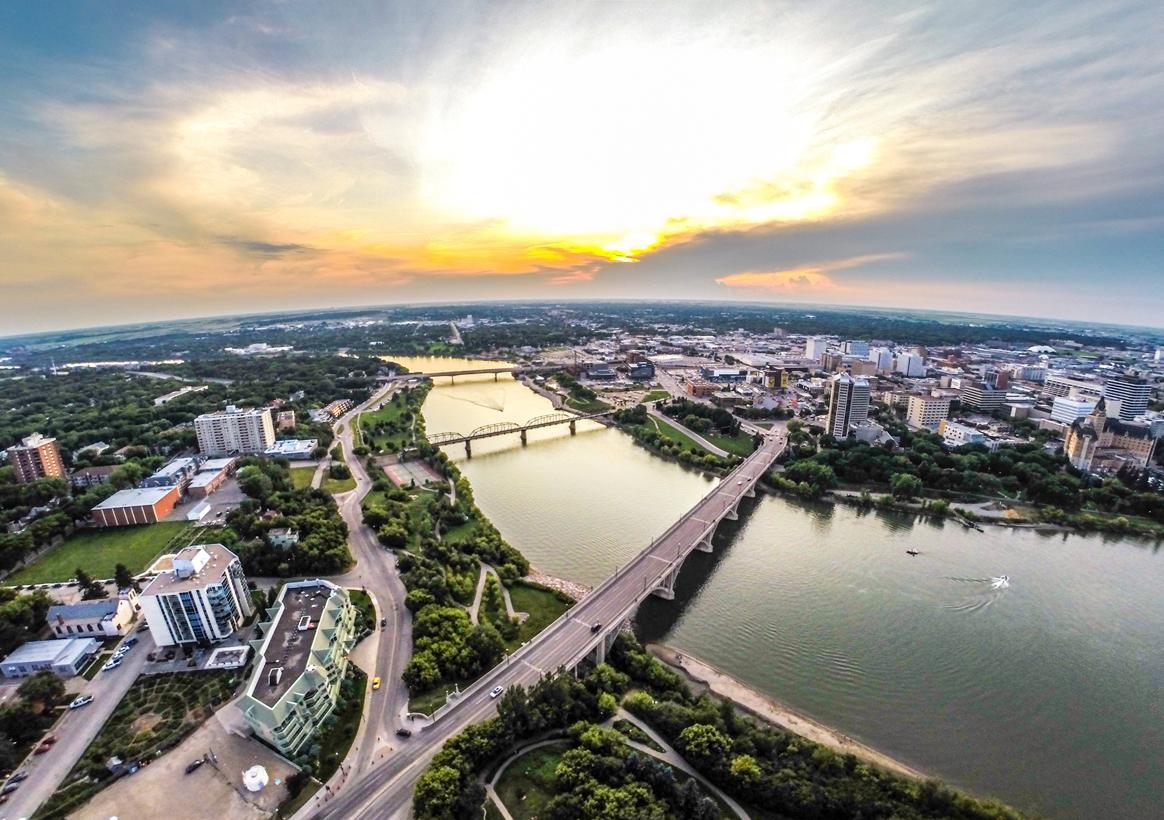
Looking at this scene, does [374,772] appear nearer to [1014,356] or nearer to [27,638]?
[27,638]

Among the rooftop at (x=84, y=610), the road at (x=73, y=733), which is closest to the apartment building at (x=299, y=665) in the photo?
the road at (x=73, y=733)

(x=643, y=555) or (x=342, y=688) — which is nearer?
(x=342, y=688)

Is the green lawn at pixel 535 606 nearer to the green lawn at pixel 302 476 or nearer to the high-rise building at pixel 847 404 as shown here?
the green lawn at pixel 302 476

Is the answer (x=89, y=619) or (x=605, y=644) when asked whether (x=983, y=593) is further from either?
(x=89, y=619)

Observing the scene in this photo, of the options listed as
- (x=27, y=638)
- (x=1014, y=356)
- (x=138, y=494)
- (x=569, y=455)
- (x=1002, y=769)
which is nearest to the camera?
(x=1002, y=769)


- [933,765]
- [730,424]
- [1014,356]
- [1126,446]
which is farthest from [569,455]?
[1014,356]

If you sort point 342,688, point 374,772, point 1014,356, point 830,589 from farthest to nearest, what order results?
point 1014,356, point 830,589, point 342,688, point 374,772
